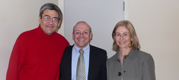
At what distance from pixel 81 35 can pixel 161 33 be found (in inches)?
57.6

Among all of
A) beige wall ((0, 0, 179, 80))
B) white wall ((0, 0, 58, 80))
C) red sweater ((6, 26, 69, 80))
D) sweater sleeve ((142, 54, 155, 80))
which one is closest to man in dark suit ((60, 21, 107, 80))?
red sweater ((6, 26, 69, 80))

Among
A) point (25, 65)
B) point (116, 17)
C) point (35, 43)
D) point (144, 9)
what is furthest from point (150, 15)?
point (25, 65)

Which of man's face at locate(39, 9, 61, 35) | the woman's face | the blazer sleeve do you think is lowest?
the blazer sleeve

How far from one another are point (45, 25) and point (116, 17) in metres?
1.37

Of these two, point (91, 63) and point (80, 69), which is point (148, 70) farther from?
point (80, 69)

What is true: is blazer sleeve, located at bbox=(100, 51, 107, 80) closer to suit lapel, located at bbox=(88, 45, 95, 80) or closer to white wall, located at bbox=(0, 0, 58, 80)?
suit lapel, located at bbox=(88, 45, 95, 80)

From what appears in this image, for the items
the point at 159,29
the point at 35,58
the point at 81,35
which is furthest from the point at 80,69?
the point at 159,29

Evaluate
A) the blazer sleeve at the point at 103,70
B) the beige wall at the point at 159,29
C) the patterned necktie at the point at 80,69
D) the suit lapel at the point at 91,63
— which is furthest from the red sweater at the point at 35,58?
the beige wall at the point at 159,29

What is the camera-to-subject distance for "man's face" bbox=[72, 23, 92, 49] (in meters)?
2.09

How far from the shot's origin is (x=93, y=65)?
2.05 m

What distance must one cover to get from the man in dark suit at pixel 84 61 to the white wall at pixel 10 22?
2.10 ft

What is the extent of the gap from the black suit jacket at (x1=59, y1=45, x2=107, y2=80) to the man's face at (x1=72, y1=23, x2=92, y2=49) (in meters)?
0.14

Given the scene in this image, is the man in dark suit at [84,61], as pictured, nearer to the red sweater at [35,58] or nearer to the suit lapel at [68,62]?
the suit lapel at [68,62]

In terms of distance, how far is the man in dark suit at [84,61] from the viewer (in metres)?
2.02
